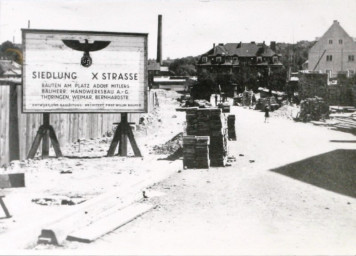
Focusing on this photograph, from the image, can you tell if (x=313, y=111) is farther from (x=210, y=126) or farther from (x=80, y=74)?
(x=80, y=74)

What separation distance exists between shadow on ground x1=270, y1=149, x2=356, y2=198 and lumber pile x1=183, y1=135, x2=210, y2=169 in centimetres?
180

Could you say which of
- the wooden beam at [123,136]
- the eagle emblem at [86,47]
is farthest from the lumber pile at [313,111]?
the eagle emblem at [86,47]

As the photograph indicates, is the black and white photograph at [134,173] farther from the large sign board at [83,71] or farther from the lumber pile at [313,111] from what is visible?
the lumber pile at [313,111]

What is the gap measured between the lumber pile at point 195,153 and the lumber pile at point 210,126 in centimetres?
47

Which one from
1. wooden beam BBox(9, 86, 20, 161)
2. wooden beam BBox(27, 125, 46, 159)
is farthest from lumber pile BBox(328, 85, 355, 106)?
wooden beam BBox(9, 86, 20, 161)

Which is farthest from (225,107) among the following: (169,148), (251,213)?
(251,213)

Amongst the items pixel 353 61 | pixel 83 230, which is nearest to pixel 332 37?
pixel 353 61

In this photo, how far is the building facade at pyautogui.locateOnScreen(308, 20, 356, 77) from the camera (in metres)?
54.5

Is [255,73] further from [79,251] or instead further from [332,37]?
[79,251]

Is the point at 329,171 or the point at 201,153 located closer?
the point at 329,171

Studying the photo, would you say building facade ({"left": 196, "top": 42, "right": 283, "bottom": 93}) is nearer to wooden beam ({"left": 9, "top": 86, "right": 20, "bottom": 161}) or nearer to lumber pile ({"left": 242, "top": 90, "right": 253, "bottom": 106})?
lumber pile ({"left": 242, "top": 90, "right": 253, "bottom": 106})

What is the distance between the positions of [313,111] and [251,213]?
28.1 m

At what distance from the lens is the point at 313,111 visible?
34.9 m

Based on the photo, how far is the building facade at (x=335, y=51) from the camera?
5453 centimetres
